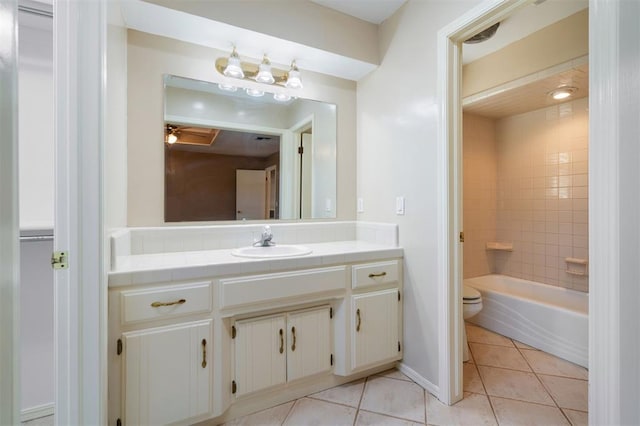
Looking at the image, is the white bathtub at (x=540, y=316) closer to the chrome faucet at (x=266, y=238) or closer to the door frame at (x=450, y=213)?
the door frame at (x=450, y=213)

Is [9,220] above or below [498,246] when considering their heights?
above

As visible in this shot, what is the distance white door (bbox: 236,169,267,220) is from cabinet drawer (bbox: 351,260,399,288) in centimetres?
80

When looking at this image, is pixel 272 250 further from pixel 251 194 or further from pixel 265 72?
pixel 265 72

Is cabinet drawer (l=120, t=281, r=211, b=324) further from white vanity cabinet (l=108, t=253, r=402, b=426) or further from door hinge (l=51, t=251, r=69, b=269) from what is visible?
door hinge (l=51, t=251, r=69, b=269)

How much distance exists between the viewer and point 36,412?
154cm

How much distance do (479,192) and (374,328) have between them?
7.30ft

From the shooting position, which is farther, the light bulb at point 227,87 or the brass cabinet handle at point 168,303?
the light bulb at point 227,87

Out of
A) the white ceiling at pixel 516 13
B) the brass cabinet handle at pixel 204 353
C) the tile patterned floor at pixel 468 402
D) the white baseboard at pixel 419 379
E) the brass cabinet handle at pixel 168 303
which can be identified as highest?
the white ceiling at pixel 516 13

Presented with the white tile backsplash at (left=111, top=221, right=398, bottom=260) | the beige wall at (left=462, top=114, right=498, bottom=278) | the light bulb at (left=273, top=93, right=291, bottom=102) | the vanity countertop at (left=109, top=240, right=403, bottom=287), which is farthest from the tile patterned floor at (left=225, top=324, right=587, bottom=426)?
the light bulb at (left=273, top=93, right=291, bottom=102)

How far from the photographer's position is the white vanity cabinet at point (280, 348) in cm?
153

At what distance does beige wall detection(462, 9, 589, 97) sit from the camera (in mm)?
1979

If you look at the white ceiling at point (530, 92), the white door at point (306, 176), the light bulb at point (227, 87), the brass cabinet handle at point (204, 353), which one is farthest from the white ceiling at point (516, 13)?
the brass cabinet handle at point (204, 353)

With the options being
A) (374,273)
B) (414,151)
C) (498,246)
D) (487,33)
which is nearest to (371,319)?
(374,273)

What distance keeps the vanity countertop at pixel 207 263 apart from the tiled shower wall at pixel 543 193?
2.00 metres
